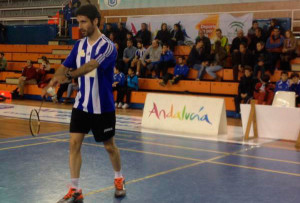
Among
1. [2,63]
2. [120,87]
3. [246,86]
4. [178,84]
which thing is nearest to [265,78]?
[246,86]

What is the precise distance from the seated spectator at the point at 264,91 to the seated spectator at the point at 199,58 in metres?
2.82

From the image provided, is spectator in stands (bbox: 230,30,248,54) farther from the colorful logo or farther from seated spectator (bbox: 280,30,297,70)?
the colorful logo

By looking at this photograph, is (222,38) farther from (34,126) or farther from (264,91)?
(34,126)

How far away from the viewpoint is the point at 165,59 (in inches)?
671

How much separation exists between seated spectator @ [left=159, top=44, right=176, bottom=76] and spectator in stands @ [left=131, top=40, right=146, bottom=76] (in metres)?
0.95

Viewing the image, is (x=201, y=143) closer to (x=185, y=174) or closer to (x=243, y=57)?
(x=185, y=174)

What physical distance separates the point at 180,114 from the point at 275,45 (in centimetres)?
578

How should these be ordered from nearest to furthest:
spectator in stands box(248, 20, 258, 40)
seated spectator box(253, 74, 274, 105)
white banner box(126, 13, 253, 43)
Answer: seated spectator box(253, 74, 274, 105) → spectator in stands box(248, 20, 258, 40) → white banner box(126, 13, 253, 43)

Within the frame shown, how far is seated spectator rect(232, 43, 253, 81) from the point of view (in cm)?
1523

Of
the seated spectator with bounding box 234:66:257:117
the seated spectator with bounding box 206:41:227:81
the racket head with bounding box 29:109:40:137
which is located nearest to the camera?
the racket head with bounding box 29:109:40:137

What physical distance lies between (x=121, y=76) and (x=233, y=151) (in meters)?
9.16

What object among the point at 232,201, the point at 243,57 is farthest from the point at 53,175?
the point at 243,57

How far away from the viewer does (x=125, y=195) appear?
204 inches

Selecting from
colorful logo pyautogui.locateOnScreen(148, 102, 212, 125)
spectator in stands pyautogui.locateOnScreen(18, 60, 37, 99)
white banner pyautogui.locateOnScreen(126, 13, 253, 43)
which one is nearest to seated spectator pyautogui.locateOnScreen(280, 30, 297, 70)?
white banner pyautogui.locateOnScreen(126, 13, 253, 43)
